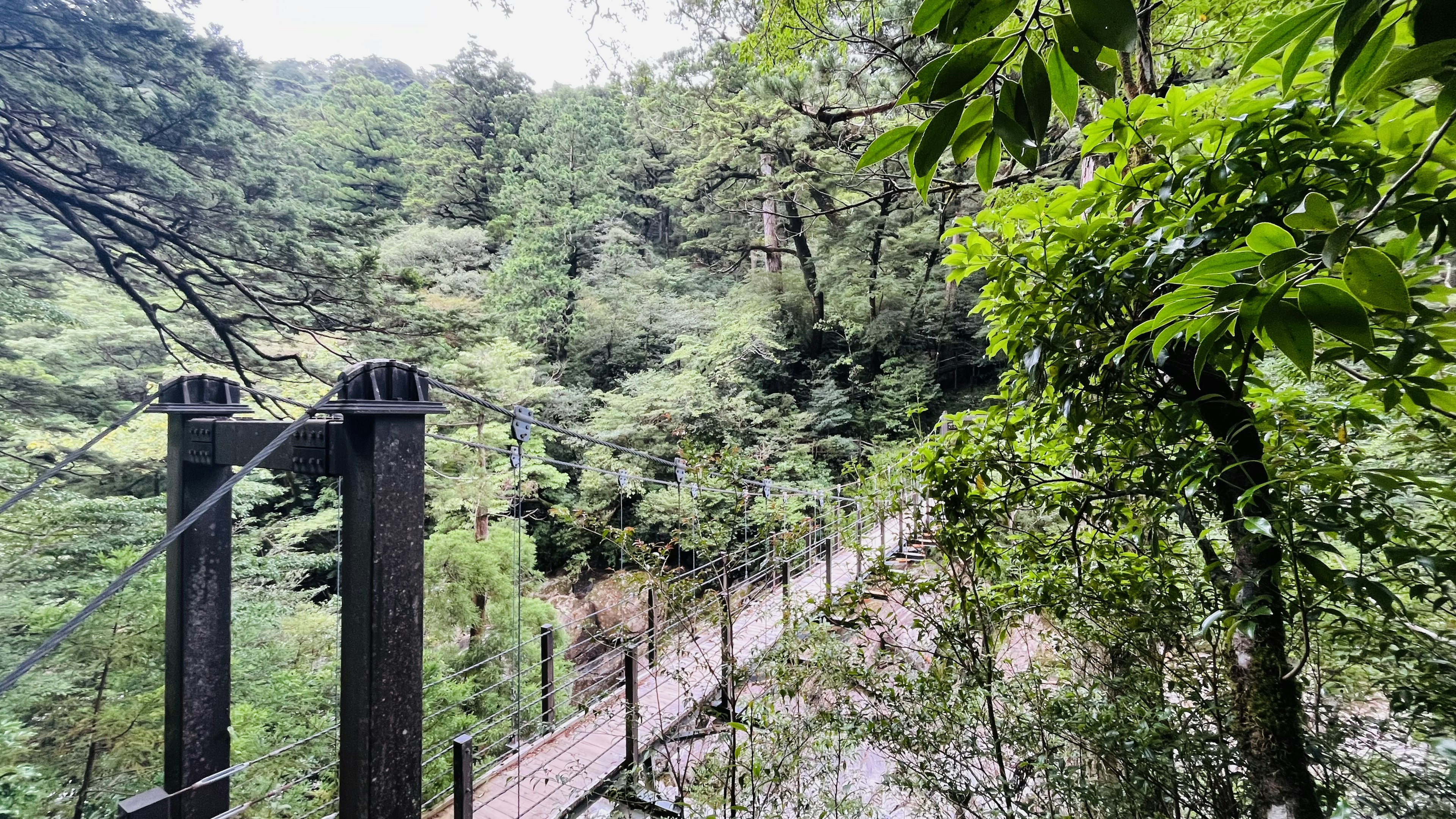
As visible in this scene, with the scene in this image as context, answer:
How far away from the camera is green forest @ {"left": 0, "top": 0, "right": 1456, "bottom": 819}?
0.41 m

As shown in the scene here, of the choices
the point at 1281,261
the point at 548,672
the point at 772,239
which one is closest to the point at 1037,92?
the point at 1281,261

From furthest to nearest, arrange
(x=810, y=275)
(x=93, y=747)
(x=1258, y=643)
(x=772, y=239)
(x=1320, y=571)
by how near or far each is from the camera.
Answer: (x=772, y=239)
(x=810, y=275)
(x=93, y=747)
(x=1258, y=643)
(x=1320, y=571)

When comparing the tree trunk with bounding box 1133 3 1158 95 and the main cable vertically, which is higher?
the tree trunk with bounding box 1133 3 1158 95

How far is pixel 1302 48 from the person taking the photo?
0.24 metres

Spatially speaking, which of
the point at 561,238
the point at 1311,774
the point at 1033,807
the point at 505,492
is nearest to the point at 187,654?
the point at 1033,807

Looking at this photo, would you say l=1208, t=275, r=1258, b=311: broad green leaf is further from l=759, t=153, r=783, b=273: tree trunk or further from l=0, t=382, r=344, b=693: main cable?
l=759, t=153, r=783, b=273: tree trunk

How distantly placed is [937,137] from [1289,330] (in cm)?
17

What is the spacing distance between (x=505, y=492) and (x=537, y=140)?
7181 millimetres

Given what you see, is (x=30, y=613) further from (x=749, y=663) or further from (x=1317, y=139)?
(x=1317, y=139)

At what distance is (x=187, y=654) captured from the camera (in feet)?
3.72

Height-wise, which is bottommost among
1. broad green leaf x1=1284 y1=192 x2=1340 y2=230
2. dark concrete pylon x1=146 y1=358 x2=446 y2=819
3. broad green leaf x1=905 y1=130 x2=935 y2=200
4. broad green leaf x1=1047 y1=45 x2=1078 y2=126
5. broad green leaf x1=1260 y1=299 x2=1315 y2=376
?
dark concrete pylon x1=146 y1=358 x2=446 y2=819

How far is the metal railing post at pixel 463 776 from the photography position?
1.47 meters

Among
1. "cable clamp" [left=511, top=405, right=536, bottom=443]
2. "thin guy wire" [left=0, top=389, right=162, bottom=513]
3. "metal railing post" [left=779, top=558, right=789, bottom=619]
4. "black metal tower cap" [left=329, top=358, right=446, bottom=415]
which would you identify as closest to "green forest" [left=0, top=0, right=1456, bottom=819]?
"metal railing post" [left=779, top=558, right=789, bottom=619]

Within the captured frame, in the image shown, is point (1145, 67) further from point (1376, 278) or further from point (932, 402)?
point (932, 402)
